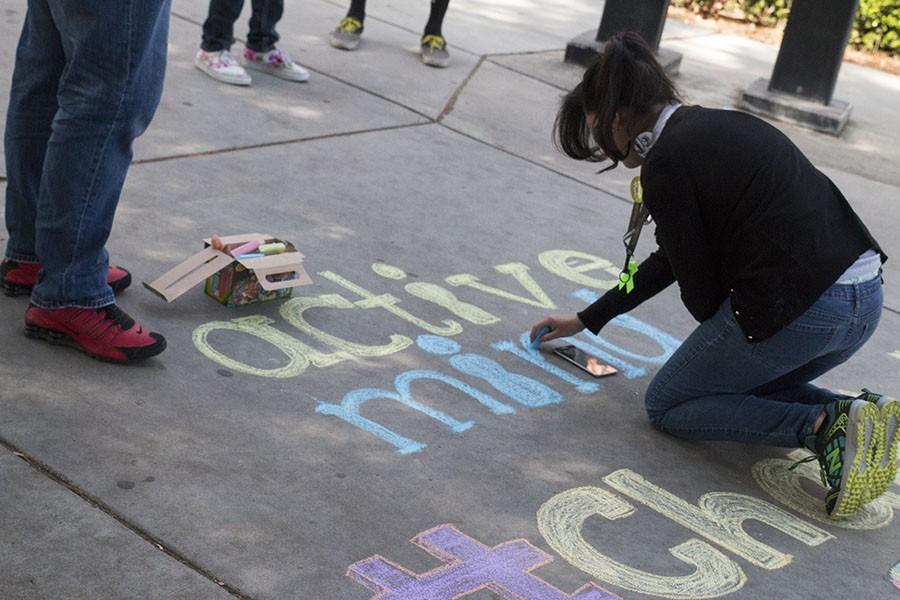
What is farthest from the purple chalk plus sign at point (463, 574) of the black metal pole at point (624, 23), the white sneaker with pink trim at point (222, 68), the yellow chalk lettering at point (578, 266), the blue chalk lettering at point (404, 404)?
the black metal pole at point (624, 23)

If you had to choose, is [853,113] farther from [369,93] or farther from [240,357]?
[240,357]

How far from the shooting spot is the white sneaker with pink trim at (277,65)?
19.1ft

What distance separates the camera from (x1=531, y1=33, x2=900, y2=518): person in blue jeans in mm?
2998

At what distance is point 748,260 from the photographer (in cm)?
307

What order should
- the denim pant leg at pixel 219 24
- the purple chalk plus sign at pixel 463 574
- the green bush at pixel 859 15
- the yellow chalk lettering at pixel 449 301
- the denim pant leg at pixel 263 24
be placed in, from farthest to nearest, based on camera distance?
the green bush at pixel 859 15 < the denim pant leg at pixel 263 24 < the denim pant leg at pixel 219 24 < the yellow chalk lettering at pixel 449 301 < the purple chalk plus sign at pixel 463 574

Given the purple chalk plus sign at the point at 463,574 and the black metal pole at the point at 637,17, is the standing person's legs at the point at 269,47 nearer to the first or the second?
the black metal pole at the point at 637,17

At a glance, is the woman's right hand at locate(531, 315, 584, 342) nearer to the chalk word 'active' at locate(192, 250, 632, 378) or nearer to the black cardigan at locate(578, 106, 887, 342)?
the chalk word 'active' at locate(192, 250, 632, 378)

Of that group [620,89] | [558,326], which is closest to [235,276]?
[558,326]

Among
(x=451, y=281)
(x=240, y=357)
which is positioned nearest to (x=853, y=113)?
(x=451, y=281)

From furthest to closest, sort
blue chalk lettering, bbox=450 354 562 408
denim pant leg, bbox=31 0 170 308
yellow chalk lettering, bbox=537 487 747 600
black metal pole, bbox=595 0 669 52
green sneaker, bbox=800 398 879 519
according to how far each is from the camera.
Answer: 1. black metal pole, bbox=595 0 669 52
2. blue chalk lettering, bbox=450 354 562 408
3. green sneaker, bbox=800 398 879 519
4. denim pant leg, bbox=31 0 170 308
5. yellow chalk lettering, bbox=537 487 747 600

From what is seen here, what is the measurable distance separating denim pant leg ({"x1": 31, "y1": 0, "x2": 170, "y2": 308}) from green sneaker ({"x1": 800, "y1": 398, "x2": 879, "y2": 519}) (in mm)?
1856

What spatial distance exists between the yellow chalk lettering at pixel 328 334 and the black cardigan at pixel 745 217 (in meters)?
0.84

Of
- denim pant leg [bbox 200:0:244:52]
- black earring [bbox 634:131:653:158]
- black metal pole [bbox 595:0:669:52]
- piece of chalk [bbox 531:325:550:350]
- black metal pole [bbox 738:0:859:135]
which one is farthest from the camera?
black metal pole [bbox 595:0:669:52]

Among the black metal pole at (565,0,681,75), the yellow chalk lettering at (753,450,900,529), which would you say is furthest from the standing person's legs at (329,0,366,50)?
the yellow chalk lettering at (753,450,900,529)
